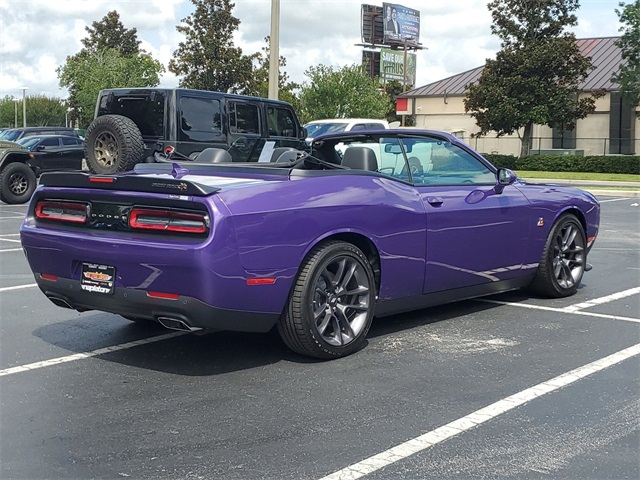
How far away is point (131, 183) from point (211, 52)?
56.1m

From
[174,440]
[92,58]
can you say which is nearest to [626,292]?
[174,440]

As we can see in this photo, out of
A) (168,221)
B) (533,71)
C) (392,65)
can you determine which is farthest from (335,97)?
(392,65)

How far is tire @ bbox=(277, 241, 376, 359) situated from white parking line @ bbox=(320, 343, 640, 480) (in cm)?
121

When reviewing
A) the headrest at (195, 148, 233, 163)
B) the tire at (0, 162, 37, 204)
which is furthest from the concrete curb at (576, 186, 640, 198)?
the headrest at (195, 148, 233, 163)

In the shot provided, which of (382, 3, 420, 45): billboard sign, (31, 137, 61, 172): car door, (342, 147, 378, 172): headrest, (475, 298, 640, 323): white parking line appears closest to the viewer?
(342, 147, 378, 172): headrest

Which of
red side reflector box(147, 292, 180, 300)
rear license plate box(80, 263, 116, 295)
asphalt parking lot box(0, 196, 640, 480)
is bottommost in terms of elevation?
asphalt parking lot box(0, 196, 640, 480)

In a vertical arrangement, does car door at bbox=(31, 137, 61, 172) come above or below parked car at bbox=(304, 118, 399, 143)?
below

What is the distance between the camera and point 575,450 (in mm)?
3816

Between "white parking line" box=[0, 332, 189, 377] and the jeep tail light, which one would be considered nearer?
the jeep tail light

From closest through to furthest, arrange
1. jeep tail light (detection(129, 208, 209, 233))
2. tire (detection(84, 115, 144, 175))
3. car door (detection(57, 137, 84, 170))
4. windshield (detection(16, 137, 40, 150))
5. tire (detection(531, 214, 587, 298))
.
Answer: jeep tail light (detection(129, 208, 209, 233))
tire (detection(531, 214, 587, 298))
tire (detection(84, 115, 144, 175))
windshield (detection(16, 137, 40, 150))
car door (detection(57, 137, 84, 170))

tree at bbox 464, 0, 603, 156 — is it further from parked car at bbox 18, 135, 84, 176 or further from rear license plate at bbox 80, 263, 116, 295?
rear license plate at bbox 80, 263, 116, 295

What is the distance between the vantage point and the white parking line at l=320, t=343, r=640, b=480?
359cm

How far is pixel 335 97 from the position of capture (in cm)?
4306

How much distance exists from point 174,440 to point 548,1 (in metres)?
45.1
